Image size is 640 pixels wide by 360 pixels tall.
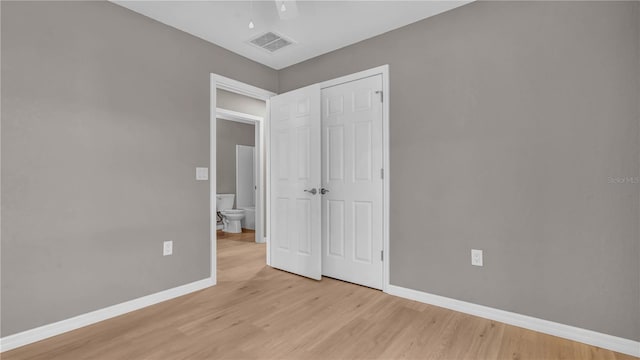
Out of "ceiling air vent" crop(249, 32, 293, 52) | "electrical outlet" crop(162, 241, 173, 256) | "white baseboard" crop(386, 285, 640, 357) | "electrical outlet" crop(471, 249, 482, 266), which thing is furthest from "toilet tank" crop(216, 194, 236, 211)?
"electrical outlet" crop(471, 249, 482, 266)

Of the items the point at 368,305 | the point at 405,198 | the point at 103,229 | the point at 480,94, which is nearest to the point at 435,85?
the point at 480,94

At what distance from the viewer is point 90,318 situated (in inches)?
87.7

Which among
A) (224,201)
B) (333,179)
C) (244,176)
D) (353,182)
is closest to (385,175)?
(353,182)

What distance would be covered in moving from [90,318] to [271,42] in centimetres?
281

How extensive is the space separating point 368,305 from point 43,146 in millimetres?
2664

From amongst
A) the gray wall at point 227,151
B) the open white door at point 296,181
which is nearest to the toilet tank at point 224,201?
the gray wall at point 227,151

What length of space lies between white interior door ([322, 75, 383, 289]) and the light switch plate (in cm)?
120

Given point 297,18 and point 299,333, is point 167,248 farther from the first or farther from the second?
point 297,18

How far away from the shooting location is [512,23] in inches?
87.2

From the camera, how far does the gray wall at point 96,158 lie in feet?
6.41

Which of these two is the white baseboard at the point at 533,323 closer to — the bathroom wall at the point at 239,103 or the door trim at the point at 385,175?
the door trim at the point at 385,175

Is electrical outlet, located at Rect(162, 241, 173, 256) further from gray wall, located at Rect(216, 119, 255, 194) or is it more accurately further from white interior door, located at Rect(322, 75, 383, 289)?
gray wall, located at Rect(216, 119, 255, 194)

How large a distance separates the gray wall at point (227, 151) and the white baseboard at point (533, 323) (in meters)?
5.04

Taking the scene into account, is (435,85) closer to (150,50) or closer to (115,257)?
(150,50)
